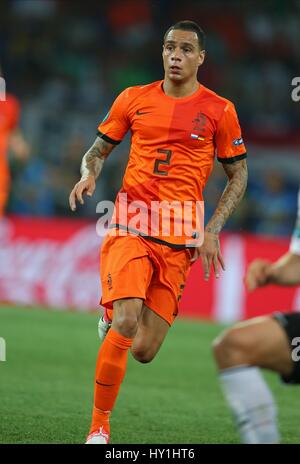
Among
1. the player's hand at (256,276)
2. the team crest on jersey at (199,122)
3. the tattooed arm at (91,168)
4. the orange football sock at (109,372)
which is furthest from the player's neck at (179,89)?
the player's hand at (256,276)

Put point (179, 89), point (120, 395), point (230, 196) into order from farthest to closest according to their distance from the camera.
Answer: point (120, 395)
point (179, 89)
point (230, 196)

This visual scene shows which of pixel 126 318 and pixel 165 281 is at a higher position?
pixel 165 281

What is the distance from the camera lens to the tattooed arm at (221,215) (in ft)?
18.8

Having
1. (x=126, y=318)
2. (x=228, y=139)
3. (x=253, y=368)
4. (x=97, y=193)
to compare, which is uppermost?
(x=97, y=193)

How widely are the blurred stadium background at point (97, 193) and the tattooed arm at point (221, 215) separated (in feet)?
3.61

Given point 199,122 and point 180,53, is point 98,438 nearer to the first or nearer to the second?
point 199,122

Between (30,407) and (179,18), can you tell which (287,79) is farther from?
(30,407)

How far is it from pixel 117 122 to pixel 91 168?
0.34 metres

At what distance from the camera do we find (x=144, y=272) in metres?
6.00

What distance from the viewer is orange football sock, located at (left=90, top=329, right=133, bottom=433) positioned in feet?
18.8

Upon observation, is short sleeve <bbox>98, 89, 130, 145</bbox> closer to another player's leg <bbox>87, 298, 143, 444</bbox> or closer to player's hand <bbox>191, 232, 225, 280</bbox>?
player's hand <bbox>191, 232, 225, 280</bbox>

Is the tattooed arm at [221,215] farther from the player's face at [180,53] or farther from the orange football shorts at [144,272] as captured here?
the player's face at [180,53]

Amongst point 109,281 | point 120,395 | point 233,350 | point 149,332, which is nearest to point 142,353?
point 149,332

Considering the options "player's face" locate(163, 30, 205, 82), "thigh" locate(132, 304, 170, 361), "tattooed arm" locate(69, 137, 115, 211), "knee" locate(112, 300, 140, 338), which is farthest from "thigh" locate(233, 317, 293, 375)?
"player's face" locate(163, 30, 205, 82)
